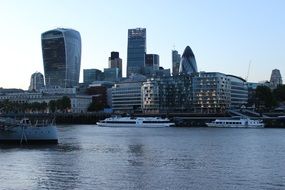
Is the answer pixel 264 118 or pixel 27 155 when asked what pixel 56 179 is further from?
pixel 264 118

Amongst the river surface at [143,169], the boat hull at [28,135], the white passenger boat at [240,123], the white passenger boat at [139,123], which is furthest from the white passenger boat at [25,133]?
the white passenger boat at [139,123]

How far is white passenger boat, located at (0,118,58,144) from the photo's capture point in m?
81.2

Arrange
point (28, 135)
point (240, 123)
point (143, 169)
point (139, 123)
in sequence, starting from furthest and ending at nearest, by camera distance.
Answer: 1. point (139, 123)
2. point (240, 123)
3. point (28, 135)
4. point (143, 169)

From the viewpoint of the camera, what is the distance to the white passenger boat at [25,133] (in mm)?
81250

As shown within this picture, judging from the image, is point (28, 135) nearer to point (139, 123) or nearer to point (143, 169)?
point (143, 169)

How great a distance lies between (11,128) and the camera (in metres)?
82.0

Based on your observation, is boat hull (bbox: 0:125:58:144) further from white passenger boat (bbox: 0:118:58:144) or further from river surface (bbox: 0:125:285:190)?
river surface (bbox: 0:125:285:190)

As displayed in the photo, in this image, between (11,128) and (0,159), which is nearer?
(0,159)

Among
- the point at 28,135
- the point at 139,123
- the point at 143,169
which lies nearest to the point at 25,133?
the point at 28,135

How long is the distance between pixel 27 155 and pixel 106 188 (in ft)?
88.6

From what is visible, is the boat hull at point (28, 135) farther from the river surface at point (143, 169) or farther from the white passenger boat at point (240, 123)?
the white passenger boat at point (240, 123)

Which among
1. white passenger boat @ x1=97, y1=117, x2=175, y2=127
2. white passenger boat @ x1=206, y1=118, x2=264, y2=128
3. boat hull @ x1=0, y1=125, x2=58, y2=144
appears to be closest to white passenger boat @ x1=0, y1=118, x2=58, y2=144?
boat hull @ x1=0, y1=125, x2=58, y2=144

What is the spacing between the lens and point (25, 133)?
81.2 meters

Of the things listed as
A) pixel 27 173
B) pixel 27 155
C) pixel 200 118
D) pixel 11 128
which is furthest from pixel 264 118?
pixel 27 173
